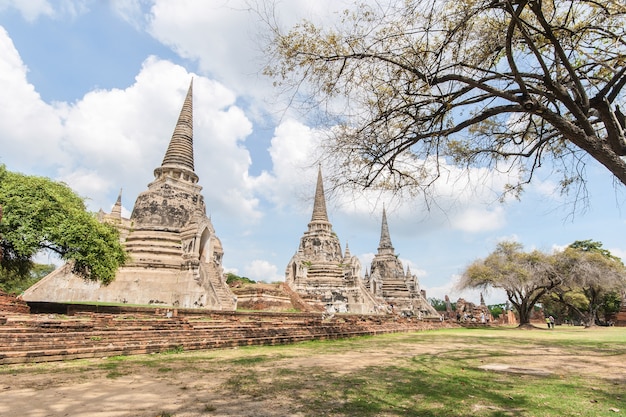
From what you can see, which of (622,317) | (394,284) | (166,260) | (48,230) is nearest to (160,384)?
(48,230)

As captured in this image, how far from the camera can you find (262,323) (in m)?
12.8

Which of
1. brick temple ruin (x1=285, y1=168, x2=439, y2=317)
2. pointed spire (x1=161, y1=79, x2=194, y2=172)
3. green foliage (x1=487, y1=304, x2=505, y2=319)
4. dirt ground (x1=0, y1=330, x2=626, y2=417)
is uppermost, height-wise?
pointed spire (x1=161, y1=79, x2=194, y2=172)

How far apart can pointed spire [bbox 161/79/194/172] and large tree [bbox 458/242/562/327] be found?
941 inches

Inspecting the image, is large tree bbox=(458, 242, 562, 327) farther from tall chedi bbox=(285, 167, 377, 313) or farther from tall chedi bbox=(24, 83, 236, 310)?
tall chedi bbox=(24, 83, 236, 310)

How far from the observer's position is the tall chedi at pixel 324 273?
31.8 metres

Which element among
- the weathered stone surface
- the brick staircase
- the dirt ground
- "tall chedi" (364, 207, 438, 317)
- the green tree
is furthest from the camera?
"tall chedi" (364, 207, 438, 317)

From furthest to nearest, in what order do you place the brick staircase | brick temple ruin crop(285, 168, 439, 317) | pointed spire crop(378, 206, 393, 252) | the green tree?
pointed spire crop(378, 206, 393, 252) → brick temple ruin crop(285, 168, 439, 317) → the green tree → the brick staircase

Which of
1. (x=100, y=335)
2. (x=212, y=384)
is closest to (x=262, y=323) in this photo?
(x=100, y=335)

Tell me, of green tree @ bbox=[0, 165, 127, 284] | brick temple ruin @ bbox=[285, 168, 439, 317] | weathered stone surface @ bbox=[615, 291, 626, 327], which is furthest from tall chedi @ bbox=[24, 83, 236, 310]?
weathered stone surface @ bbox=[615, 291, 626, 327]

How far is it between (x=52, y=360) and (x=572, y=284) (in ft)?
106

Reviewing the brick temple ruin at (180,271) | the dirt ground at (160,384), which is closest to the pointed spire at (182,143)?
the brick temple ruin at (180,271)

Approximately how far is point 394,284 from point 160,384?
41.8 m

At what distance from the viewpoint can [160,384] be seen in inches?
193

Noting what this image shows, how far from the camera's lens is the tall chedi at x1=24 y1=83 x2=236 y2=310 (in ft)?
67.0
